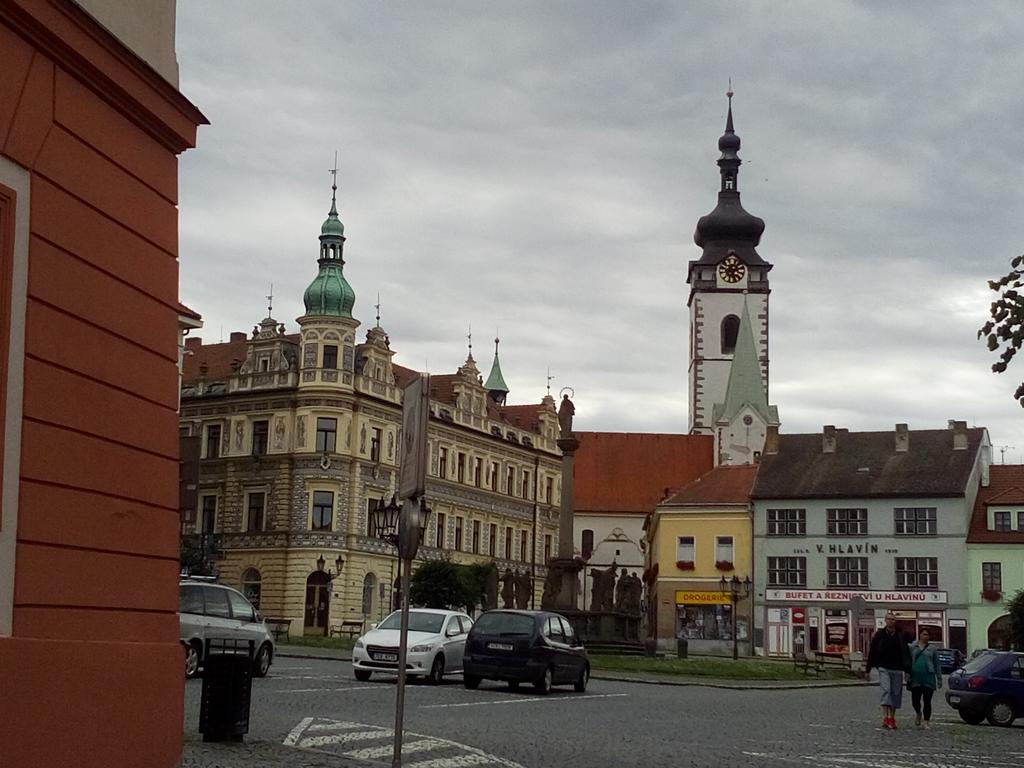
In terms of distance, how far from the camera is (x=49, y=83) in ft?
29.1

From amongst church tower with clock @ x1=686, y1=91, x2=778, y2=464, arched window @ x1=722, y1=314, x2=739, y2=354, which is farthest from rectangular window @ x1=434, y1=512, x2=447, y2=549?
arched window @ x1=722, y1=314, x2=739, y2=354

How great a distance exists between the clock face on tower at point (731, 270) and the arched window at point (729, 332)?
282 centimetres

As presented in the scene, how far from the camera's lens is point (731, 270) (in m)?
107

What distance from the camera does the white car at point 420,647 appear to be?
27031 mm

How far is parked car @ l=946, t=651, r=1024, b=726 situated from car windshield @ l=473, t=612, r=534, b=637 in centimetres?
767

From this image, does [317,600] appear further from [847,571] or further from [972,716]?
[972,716]

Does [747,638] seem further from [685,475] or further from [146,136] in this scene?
[146,136]

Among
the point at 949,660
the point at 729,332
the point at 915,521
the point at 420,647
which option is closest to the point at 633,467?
the point at 729,332

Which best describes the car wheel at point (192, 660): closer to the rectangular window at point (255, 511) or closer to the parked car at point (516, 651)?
the parked car at point (516, 651)

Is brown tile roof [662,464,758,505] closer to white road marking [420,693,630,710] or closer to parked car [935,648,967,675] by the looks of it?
parked car [935,648,967,675]

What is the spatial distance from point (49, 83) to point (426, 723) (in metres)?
11.0

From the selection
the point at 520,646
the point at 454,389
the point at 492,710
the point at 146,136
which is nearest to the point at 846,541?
the point at 454,389

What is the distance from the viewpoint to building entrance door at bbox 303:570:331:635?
6769cm

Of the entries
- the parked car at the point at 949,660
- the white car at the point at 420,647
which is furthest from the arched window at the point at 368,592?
the white car at the point at 420,647
